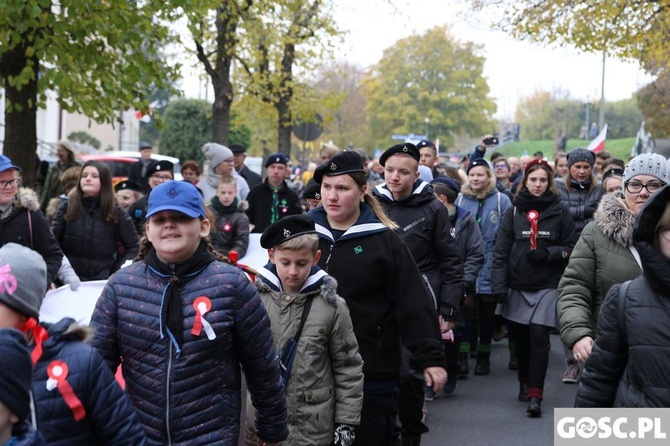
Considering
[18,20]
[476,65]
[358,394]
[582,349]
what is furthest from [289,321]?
[476,65]

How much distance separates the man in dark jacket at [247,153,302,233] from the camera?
1188 centimetres

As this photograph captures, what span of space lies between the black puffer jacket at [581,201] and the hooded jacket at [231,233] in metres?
3.33

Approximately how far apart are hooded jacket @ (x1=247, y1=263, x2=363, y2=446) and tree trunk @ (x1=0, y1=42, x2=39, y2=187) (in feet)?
27.3

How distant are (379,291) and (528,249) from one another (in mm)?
3848

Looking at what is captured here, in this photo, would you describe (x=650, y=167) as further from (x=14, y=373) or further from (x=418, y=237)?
(x=14, y=373)

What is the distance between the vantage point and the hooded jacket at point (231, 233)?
10016 millimetres

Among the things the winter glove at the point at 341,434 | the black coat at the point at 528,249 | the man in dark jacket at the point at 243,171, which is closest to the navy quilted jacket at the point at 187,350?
the winter glove at the point at 341,434

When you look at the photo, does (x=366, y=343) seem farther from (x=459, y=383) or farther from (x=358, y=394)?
(x=459, y=383)

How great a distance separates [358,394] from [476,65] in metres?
87.3

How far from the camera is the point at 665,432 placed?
3.75m

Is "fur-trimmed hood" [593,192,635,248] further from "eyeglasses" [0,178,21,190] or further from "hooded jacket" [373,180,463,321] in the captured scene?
"eyeglasses" [0,178,21,190]

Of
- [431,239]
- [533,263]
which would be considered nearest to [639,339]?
[431,239]

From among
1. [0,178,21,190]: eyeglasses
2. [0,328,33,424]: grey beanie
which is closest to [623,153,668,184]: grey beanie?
[0,328,33,424]: grey beanie

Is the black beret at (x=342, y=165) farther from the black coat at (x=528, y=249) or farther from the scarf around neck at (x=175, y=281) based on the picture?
the black coat at (x=528, y=249)
